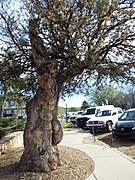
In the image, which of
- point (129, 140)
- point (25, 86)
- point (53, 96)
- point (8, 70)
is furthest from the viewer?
point (129, 140)

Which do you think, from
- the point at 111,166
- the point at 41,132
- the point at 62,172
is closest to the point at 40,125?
the point at 41,132

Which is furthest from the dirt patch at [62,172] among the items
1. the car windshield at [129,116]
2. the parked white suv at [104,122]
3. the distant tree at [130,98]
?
the distant tree at [130,98]

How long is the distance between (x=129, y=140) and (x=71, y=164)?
5667mm

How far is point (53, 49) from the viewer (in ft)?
20.3

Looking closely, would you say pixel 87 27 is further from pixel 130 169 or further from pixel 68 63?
pixel 130 169

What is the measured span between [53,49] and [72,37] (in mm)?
814

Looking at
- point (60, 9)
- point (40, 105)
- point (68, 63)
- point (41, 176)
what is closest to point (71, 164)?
point (41, 176)

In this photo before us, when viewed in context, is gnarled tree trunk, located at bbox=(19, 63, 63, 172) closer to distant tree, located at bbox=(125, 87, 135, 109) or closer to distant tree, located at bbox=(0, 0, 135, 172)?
distant tree, located at bbox=(0, 0, 135, 172)

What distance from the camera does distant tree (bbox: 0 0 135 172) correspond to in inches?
208

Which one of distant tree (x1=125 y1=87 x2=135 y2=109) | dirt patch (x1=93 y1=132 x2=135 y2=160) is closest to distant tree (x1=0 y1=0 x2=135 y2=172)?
dirt patch (x1=93 y1=132 x2=135 y2=160)

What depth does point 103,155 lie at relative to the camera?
702 centimetres

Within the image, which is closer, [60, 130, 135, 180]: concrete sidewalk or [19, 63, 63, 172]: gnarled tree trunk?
[60, 130, 135, 180]: concrete sidewalk

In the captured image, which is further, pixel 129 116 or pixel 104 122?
pixel 104 122

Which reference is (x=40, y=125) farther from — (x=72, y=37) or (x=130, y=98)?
(x=130, y=98)
